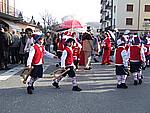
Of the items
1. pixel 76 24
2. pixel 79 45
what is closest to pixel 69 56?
pixel 79 45

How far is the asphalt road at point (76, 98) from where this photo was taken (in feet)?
23.2

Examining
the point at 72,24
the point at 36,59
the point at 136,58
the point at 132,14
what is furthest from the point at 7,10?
the point at 132,14

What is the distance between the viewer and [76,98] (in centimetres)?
823

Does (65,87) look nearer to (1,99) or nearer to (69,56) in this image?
(69,56)

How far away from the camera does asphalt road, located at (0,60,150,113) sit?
23.2 feet

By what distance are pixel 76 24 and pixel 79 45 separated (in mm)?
2442

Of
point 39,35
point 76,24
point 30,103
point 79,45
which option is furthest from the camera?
point 76,24

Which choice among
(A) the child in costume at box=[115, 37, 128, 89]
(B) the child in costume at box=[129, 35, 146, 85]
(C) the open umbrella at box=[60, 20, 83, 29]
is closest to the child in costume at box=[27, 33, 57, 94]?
(A) the child in costume at box=[115, 37, 128, 89]

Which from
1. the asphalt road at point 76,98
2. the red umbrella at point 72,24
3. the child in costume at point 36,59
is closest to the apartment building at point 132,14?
the red umbrella at point 72,24

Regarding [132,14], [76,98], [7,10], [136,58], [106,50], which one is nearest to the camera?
[76,98]

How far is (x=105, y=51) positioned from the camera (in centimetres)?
1731

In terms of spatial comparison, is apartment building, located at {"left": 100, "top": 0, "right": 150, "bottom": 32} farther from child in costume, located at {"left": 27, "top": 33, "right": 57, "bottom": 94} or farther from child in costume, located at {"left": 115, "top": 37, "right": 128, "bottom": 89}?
child in costume, located at {"left": 27, "top": 33, "right": 57, "bottom": 94}

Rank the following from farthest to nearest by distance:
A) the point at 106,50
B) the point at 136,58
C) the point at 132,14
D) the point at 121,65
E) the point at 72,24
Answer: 1. the point at 132,14
2. the point at 106,50
3. the point at 72,24
4. the point at 136,58
5. the point at 121,65

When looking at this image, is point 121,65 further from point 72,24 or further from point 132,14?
point 132,14
